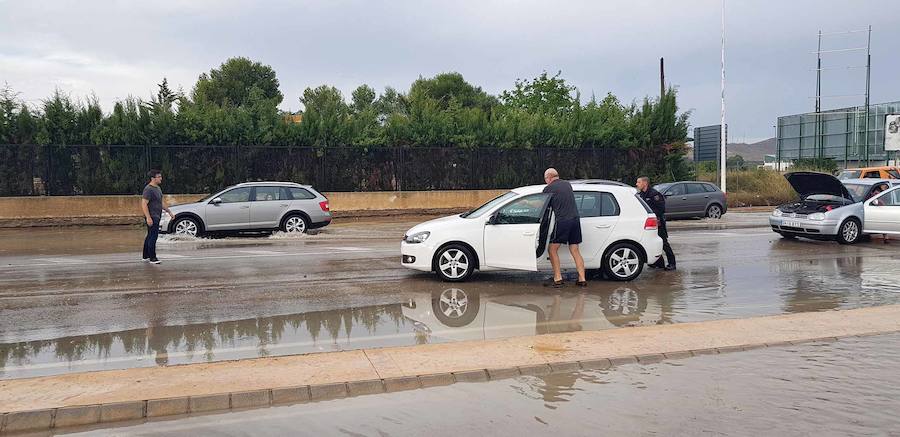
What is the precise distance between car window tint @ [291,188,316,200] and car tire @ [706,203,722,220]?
533 inches

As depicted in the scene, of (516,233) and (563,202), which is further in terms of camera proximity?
(516,233)

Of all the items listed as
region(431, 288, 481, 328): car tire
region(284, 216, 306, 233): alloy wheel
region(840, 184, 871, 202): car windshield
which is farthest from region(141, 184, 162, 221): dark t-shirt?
region(840, 184, 871, 202): car windshield

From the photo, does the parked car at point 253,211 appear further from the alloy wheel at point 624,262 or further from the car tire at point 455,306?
the alloy wheel at point 624,262

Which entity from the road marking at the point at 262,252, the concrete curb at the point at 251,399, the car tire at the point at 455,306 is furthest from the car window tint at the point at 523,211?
the road marking at the point at 262,252

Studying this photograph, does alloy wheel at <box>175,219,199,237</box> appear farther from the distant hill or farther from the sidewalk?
the distant hill

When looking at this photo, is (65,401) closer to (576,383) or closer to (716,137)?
(576,383)

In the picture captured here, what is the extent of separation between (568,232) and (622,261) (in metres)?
1.32

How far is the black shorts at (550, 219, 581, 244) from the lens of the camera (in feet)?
35.3

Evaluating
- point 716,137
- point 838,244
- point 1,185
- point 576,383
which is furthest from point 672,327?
point 716,137

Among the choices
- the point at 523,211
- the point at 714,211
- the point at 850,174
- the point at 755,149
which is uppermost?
the point at 755,149

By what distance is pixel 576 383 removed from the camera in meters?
6.36

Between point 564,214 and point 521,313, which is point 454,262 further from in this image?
point 521,313

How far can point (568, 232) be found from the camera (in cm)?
1079

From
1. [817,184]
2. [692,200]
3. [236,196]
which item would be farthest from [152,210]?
[692,200]
